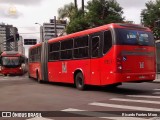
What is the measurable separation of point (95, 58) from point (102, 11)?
88.7 feet

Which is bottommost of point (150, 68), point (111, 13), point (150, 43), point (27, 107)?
point (27, 107)

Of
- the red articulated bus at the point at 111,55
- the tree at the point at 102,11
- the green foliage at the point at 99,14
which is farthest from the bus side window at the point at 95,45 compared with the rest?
the tree at the point at 102,11

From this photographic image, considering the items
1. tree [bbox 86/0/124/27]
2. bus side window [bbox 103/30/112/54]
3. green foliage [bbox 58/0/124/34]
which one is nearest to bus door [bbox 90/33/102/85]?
bus side window [bbox 103/30/112/54]

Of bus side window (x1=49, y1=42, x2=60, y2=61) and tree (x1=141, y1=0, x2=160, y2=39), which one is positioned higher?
tree (x1=141, y1=0, x2=160, y2=39)

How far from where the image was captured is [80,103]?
13086 mm

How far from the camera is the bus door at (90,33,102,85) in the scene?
16.7 m

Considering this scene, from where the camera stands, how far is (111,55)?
15633 mm

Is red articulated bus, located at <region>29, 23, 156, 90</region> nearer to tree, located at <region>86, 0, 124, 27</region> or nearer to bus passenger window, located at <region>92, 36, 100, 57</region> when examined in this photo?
bus passenger window, located at <region>92, 36, 100, 57</region>

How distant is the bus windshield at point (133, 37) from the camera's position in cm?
1565

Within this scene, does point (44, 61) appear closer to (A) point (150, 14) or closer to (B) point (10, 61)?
(B) point (10, 61)

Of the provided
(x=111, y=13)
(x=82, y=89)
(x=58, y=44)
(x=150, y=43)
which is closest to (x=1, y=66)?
(x=111, y=13)

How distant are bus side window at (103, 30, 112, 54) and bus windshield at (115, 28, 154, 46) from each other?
400 millimetres

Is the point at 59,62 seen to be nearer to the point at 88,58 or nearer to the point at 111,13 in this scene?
the point at 88,58

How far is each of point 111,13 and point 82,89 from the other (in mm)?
26153
